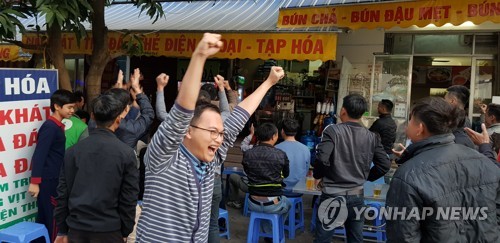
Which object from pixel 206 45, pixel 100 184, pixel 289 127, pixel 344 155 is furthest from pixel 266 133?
pixel 206 45

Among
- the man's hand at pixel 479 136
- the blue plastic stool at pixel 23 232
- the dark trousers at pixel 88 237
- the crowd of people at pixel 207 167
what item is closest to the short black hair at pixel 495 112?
the crowd of people at pixel 207 167

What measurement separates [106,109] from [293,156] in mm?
2747

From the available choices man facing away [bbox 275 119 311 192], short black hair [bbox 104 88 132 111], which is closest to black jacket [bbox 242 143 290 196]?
man facing away [bbox 275 119 311 192]

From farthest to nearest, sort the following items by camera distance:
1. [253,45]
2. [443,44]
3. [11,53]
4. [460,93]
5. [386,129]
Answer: [11,53] < [443,44] < [253,45] < [386,129] < [460,93]

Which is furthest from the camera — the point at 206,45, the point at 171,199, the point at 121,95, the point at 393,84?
the point at 393,84

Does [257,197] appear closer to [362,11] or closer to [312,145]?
[362,11]

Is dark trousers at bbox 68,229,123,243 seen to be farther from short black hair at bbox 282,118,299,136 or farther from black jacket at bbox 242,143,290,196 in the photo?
short black hair at bbox 282,118,299,136

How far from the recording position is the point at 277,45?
6844 mm

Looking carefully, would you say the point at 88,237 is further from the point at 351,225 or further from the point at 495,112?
the point at 495,112

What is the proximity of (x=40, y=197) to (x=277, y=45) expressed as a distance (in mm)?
4239

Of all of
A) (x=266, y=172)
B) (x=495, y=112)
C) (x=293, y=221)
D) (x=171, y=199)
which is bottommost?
(x=293, y=221)

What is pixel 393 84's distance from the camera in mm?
7934

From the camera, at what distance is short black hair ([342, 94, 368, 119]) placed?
372 cm

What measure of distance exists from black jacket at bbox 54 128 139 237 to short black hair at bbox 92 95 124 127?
6 cm
